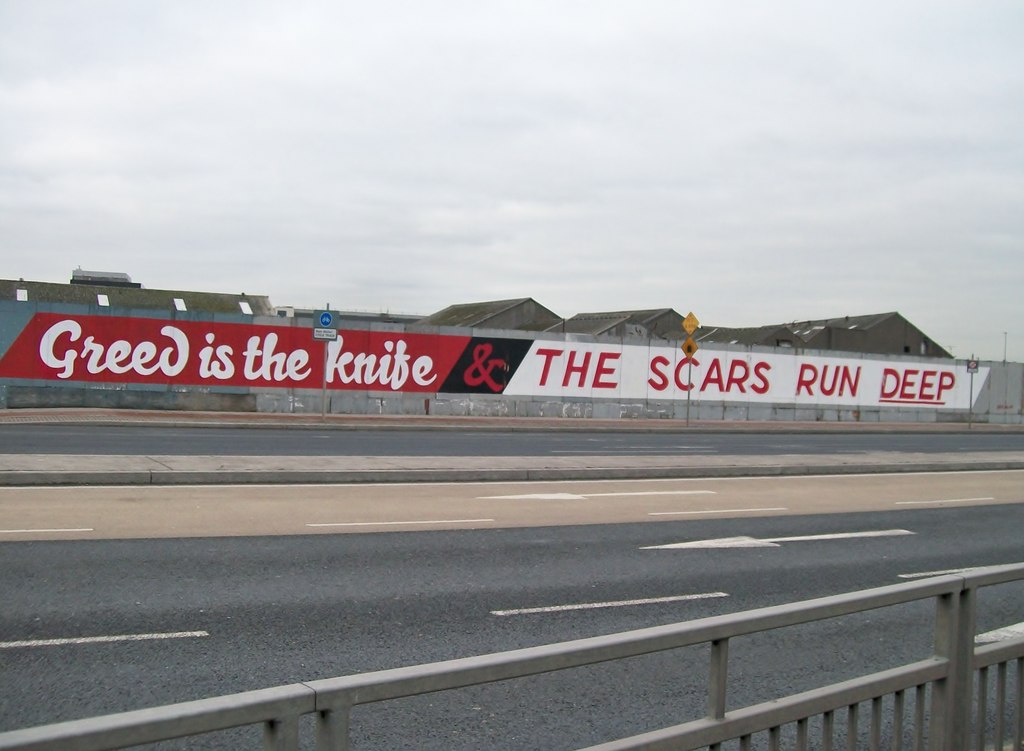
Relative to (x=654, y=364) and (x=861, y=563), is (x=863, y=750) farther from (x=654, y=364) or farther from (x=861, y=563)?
(x=654, y=364)

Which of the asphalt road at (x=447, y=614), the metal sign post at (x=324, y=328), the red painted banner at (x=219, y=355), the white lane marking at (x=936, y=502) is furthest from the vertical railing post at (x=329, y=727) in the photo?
the red painted banner at (x=219, y=355)

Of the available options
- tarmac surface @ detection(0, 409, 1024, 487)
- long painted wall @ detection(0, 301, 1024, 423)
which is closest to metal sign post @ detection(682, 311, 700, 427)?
long painted wall @ detection(0, 301, 1024, 423)

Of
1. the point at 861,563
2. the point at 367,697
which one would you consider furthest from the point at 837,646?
the point at 367,697

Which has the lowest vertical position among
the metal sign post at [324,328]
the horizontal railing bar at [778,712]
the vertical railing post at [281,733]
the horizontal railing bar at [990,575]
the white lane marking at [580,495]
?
the white lane marking at [580,495]

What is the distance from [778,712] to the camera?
385 centimetres

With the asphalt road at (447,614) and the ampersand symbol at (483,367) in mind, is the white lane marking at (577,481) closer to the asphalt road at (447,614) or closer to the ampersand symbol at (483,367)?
the asphalt road at (447,614)

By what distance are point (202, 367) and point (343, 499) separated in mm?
19906

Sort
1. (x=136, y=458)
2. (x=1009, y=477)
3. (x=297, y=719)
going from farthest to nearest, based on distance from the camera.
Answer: (x=1009, y=477), (x=136, y=458), (x=297, y=719)

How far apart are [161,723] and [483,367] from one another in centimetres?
3404

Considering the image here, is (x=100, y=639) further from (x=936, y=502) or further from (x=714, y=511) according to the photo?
(x=936, y=502)

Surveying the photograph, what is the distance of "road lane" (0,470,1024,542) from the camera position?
11344 millimetres

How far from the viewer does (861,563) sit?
10938mm

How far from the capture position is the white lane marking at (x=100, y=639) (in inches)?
263

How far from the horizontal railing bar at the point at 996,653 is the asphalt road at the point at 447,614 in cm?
48
